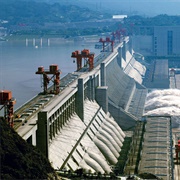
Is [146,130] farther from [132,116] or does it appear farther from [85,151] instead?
[85,151]

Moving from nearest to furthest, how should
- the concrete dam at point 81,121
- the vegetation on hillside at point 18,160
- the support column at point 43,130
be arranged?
1. the vegetation on hillside at point 18,160
2. the support column at point 43,130
3. the concrete dam at point 81,121

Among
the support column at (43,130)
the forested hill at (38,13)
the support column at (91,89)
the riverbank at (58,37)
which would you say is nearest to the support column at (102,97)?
the support column at (91,89)

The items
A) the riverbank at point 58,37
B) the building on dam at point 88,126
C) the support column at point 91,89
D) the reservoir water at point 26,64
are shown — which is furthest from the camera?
the riverbank at point 58,37

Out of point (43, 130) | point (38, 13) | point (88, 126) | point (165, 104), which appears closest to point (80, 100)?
point (88, 126)

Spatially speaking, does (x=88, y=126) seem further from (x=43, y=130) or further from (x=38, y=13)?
(x=38, y=13)

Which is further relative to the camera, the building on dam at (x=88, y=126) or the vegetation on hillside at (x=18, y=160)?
the building on dam at (x=88, y=126)

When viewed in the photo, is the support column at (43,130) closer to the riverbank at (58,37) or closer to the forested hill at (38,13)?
the riverbank at (58,37)

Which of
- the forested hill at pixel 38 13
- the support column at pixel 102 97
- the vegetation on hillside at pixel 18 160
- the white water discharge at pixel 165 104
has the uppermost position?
the forested hill at pixel 38 13
